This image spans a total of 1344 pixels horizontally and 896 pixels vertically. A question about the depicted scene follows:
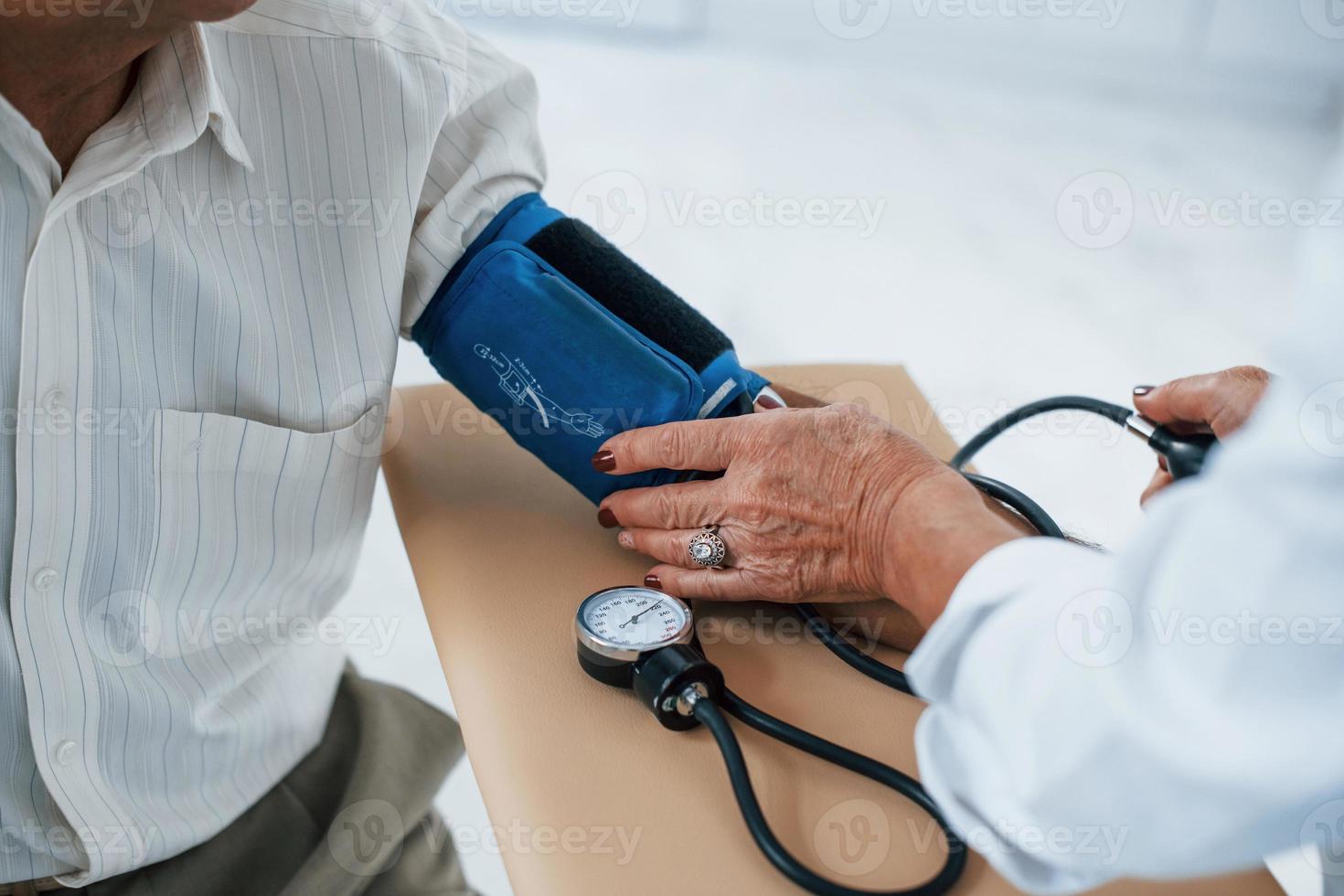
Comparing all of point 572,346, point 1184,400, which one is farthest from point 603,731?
point 1184,400

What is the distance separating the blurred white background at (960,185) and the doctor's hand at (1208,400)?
3.64ft

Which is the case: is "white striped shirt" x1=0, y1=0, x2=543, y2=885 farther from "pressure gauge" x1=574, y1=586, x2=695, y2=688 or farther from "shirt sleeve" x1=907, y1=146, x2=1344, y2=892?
"shirt sleeve" x1=907, y1=146, x2=1344, y2=892

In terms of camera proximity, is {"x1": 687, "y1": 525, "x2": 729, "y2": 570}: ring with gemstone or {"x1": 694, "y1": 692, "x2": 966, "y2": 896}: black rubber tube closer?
{"x1": 694, "y1": 692, "x2": 966, "y2": 896}: black rubber tube

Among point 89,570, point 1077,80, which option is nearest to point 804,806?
point 89,570

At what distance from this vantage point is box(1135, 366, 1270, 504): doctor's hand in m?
0.91

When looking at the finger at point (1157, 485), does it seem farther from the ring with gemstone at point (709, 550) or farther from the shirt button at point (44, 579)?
the shirt button at point (44, 579)

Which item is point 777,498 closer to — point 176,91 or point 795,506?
point 795,506

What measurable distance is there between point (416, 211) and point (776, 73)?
3.84m

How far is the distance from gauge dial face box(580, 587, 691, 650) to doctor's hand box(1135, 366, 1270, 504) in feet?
1.43

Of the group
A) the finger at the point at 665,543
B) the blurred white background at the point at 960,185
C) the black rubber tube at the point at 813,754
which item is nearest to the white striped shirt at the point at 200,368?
the finger at the point at 665,543

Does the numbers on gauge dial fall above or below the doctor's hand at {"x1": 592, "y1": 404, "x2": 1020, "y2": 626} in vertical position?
below

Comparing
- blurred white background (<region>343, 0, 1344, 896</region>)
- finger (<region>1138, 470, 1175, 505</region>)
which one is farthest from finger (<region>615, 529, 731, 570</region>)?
blurred white background (<region>343, 0, 1344, 896</region>)

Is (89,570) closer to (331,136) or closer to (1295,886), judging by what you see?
(331,136)

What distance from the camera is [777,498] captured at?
91cm
